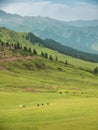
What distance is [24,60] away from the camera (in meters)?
190

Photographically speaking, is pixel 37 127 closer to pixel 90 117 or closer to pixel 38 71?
pixel 90 117

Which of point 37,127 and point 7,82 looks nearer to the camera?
point 37,127

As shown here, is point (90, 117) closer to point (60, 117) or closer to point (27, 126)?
point (60, 117)

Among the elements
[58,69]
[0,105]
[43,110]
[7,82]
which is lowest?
[58,69]

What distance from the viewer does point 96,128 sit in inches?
1620

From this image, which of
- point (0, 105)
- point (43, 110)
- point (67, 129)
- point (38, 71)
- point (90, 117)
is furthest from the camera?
point (38, 71)

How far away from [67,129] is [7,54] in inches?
6170

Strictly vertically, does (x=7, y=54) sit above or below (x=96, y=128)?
below

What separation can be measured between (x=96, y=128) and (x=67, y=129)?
3848 mm

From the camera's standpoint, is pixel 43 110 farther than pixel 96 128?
Yes

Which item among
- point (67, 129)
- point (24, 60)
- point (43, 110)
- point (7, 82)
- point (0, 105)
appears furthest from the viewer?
point (24, 60)

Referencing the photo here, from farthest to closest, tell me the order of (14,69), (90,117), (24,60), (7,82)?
(24,60) → (14,69) → (7,82) → (90,117)

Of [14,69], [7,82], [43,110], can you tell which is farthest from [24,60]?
[43,110]

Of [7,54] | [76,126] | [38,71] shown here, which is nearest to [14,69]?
[38,71]
